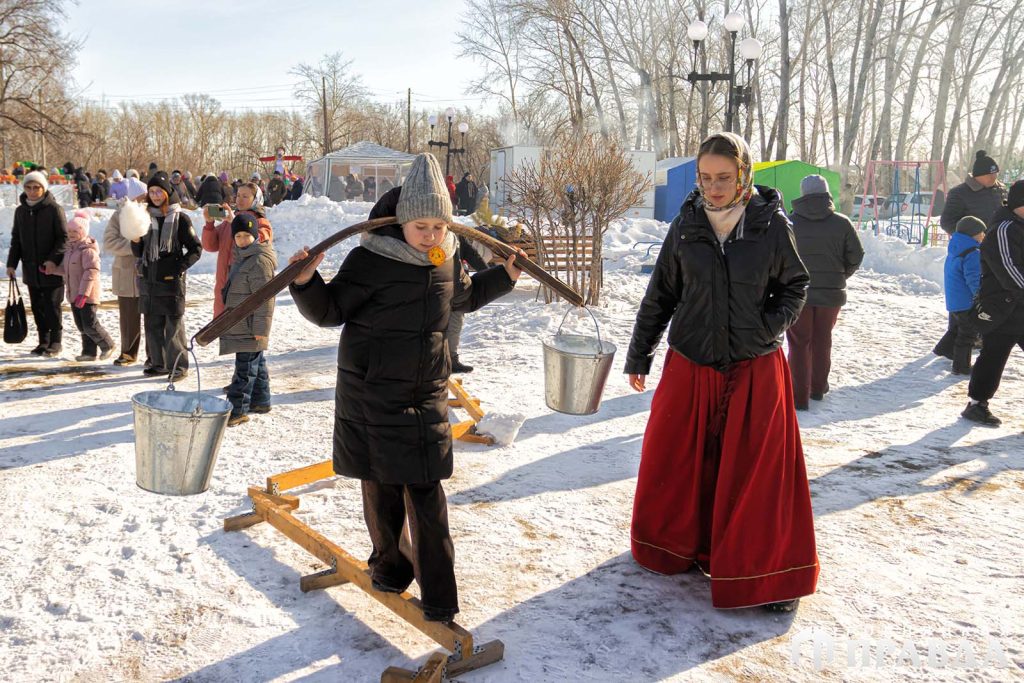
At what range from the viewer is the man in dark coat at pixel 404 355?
2.97 m

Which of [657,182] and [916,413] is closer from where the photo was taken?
[916,413]

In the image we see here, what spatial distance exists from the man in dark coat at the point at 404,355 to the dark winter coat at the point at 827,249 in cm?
476

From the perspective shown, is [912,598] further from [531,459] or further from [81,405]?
[81,405]

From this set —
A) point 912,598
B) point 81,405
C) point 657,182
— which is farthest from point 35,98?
point 912,598

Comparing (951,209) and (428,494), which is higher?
(951,209)

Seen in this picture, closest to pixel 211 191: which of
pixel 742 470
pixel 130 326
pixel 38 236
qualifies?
pixel 38 236

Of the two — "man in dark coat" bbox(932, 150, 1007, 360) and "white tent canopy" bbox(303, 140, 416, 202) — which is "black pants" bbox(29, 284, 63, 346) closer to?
"man in dark coat" bbox(932, 150, 1007, 360)

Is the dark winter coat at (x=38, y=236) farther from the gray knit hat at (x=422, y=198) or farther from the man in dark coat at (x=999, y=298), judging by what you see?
the man in dark coat at (x=999, y=298)

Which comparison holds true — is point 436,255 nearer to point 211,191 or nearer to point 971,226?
point 971,226

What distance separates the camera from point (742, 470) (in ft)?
11.8

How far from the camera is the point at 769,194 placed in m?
3.76

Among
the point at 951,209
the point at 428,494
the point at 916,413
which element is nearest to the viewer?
the point at 428,494

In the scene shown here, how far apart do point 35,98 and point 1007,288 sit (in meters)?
39.0

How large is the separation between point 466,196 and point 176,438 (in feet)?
74.6
